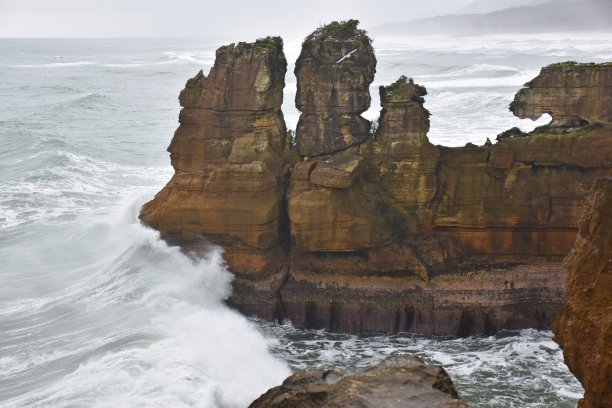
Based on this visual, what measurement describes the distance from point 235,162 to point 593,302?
13.1 meters

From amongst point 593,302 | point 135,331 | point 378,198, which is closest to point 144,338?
point 135,331

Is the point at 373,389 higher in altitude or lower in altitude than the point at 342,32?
lower

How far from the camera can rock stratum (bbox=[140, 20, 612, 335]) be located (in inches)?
748

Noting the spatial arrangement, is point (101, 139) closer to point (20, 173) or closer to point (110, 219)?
point (20, 173)

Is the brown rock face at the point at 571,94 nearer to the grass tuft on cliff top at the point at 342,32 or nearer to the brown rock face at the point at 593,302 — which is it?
the grass tuft on cliff top at the point at 342,32

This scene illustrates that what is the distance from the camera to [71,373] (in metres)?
16.2

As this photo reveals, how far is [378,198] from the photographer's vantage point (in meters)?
19.6

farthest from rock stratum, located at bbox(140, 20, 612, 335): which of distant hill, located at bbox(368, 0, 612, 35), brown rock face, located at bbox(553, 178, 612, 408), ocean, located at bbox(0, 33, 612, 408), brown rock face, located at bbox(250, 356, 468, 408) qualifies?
distant hill, located at bbox(368, 0, 612, 35)

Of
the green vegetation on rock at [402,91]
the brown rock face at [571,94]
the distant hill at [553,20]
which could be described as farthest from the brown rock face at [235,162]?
the distant hill at [553,20]

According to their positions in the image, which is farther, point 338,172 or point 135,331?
point 338,172

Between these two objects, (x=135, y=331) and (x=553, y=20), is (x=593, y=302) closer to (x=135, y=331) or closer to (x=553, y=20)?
(x=135, y=331)

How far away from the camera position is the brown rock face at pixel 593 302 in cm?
761

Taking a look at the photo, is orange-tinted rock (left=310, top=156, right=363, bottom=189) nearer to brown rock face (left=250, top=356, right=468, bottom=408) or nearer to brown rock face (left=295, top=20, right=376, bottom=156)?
brown rock face (left=295, top=20, right=376, bottom=156)

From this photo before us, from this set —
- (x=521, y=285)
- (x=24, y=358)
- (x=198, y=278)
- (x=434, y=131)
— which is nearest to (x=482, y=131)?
(x=434, y=131)
